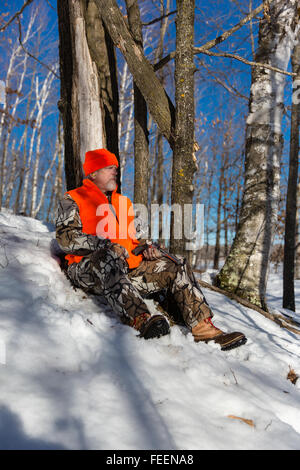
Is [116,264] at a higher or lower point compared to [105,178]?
lower

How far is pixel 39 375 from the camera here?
134 centimetres

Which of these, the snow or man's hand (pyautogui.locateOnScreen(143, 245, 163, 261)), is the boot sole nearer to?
the snow

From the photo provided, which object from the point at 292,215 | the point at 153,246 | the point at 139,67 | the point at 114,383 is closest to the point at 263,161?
the point at 139,67

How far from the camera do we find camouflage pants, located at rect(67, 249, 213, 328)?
2006mm

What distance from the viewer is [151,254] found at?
2.50 metres

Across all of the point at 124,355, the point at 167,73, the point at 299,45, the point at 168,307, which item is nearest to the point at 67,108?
the point at 168,307

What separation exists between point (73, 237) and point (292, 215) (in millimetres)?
5348

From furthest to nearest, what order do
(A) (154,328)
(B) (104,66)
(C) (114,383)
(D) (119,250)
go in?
(B) (104,66) → (D) (119,250) → (A) (154,328) → (C) (114,383)

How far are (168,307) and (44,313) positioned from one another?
119 centimetres

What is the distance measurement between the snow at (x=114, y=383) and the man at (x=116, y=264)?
11 cm

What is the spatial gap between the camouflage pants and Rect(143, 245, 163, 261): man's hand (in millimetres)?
38

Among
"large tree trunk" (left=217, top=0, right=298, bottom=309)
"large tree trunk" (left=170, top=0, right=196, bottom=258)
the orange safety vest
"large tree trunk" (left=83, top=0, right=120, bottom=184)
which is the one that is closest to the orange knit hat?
the orange safety vest

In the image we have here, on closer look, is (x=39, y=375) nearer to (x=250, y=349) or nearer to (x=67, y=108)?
(x=250, y=349)

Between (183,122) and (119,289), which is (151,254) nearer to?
(119,289)
